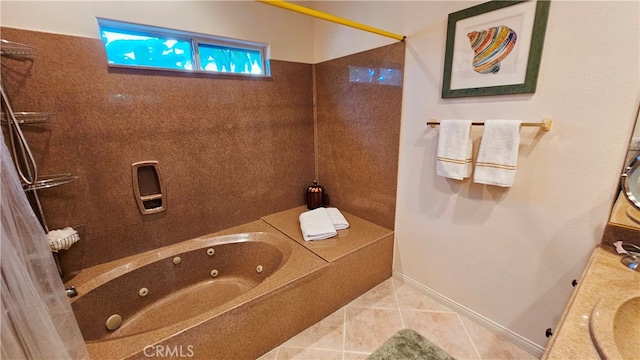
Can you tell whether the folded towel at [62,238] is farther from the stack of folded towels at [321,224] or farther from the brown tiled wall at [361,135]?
the brown tiled wall at [361,135]

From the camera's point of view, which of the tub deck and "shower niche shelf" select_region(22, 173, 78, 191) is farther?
"shower niche shelf" select_region(22, 173, 78, 191)

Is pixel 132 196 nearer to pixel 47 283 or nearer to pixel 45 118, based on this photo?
pixel 45 118

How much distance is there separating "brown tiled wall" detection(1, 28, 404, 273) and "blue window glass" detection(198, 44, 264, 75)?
134 millimetres

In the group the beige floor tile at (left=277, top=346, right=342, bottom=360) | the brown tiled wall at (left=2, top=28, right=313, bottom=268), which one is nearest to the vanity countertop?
the beige floor tile at (left=277, top=346, right=342, bottom=360)

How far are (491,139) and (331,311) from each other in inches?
62.1

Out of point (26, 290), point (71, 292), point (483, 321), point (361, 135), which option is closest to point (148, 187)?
point (71, 292)

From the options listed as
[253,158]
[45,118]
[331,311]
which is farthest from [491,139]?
[45,118]

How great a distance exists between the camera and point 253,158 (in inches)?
92.7

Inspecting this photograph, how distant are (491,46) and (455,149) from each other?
594mm

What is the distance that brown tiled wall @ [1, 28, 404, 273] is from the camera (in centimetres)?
152

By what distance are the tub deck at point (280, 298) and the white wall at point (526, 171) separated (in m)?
0.40

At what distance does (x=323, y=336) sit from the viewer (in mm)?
1693
